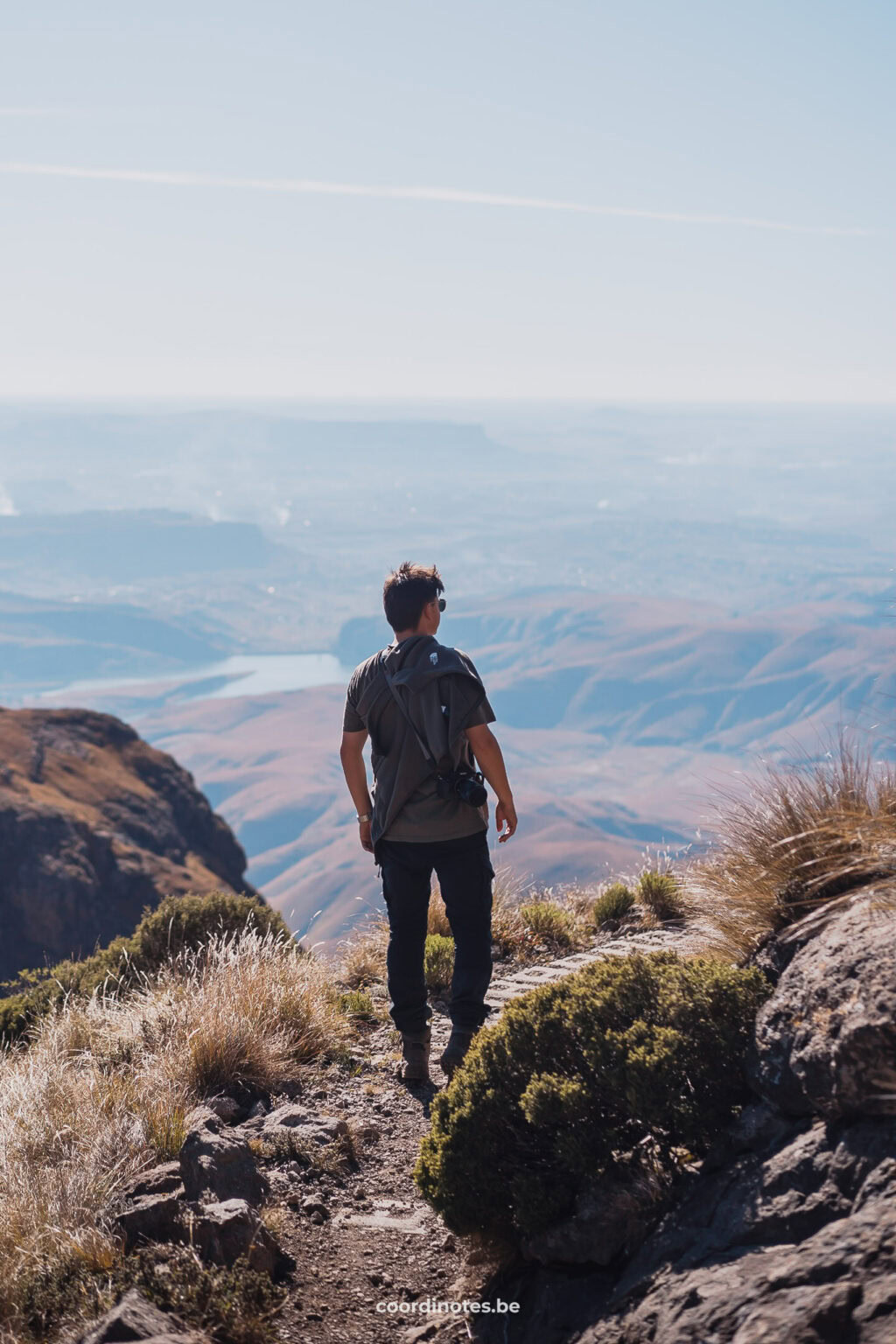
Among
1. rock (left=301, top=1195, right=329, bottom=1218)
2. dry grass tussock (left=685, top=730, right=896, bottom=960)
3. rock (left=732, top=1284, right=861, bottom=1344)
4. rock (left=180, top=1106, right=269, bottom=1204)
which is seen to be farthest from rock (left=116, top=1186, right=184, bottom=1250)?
dry grass tussock (left=685, top=730, right=896, bottom=960)

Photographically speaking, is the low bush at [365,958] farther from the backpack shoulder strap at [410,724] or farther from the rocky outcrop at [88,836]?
the rocky outcrop at [88,836]

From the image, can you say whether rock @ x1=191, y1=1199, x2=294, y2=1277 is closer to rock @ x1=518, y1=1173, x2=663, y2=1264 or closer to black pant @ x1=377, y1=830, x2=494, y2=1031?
rock @ x1=518, y1=1173, x2=663, y2=1264

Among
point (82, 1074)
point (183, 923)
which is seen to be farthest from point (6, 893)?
point (82, 1074)

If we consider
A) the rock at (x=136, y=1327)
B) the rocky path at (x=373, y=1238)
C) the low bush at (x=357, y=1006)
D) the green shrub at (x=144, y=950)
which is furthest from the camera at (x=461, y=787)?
the green shrub at (x=144, y=950)

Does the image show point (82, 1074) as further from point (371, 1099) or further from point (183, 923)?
point (183, 923)

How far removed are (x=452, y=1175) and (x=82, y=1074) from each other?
7.94 ft

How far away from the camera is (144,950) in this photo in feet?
26.0

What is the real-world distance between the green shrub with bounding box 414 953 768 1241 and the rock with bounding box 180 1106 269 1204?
2.52ft

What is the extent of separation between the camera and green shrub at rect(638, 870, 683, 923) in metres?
8.69

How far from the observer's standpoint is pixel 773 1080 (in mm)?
3230

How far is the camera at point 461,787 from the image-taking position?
4.88 metres

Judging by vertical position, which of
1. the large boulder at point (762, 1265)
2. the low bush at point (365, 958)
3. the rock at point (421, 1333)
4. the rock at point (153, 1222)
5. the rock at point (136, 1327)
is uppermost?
the large boulder at point (762, 1265)

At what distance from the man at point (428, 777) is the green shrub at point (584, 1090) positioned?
1219 millimetres

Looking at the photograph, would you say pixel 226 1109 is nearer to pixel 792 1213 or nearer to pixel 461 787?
pixel 461 787
